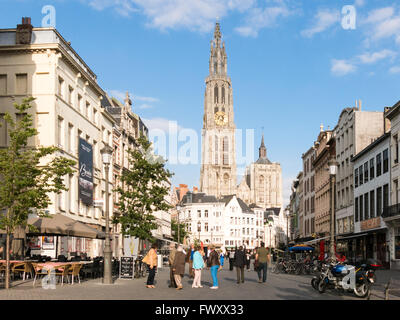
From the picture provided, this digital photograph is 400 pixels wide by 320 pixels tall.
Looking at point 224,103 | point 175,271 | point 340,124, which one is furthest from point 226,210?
point 175,271

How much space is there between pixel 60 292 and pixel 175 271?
462cm

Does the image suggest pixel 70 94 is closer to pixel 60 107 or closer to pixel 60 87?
pixel 60 87

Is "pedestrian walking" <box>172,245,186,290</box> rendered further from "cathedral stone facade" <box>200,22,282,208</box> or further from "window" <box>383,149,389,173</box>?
Answer: "cathedral stone facade" <box>200,22,282,208</box>

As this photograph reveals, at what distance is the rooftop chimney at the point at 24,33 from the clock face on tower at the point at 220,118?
478 feet

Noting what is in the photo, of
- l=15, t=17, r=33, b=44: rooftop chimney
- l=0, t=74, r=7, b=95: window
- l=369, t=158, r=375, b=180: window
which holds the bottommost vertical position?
l=369, t=158, r=375, b=180: window

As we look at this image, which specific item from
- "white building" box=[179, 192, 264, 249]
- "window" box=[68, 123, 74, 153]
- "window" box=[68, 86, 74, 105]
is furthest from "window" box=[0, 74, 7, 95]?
"white building" box=[179, 192, 264, 249]

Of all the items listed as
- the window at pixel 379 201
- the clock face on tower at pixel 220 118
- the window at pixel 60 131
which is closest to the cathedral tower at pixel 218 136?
the clock face on tower at pixel 220 118

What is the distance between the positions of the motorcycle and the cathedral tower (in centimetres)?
15324

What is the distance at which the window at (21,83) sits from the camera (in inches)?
1460

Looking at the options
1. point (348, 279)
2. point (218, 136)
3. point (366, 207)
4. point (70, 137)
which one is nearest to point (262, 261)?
point (348, 279)

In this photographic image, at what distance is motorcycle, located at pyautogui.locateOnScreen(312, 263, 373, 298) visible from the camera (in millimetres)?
18391

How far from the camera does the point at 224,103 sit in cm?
18450

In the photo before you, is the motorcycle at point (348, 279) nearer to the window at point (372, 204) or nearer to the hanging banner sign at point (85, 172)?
the hanging banner sign at point (85, 172)
